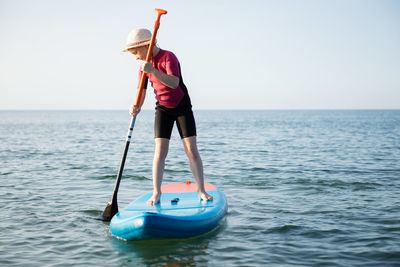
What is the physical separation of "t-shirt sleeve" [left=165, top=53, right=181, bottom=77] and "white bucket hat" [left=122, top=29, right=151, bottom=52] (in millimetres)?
297

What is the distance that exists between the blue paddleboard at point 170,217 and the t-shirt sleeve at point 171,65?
62.4 inches

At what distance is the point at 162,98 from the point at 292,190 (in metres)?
4.08

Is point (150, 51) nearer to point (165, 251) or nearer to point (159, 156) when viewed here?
point (159, 156)

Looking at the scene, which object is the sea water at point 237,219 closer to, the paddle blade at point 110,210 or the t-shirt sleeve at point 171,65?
the paddle blade at point 110,210

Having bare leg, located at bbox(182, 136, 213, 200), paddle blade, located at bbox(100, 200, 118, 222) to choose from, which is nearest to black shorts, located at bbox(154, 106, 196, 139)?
bare leg, located at bbox(182, 136, 213, 200)

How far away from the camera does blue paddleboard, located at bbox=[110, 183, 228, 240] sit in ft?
14.5

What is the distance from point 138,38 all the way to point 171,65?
49 cm

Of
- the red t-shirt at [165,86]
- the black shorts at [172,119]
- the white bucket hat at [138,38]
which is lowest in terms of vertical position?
the black shorts at [172,119]

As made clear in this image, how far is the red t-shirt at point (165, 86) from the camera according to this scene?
16.0ft

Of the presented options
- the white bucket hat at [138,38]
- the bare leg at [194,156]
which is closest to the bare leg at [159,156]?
the bare leg at [194,156]

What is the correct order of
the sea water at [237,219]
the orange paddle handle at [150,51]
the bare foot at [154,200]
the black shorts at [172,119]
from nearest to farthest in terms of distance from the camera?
the sea water at [237,219]
the orange paddle handle at [150,51]
the black shorts at [172,119]
the bare foot at [154,200]

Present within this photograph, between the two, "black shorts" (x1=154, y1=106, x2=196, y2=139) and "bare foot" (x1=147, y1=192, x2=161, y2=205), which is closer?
"black shorts" (x1=154, y1=106, x2=196, y2=139)

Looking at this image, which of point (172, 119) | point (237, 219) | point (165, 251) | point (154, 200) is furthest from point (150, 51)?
point (237, 219)

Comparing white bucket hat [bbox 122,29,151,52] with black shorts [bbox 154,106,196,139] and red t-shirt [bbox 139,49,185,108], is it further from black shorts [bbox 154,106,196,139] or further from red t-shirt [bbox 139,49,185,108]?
black shorts [bbox 154,106,196,139]
